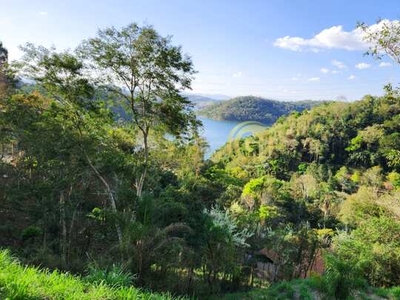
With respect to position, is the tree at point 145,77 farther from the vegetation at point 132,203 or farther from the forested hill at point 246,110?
the forested hill at point 246,110

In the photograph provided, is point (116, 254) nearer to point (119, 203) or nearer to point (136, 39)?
point (119, 203)

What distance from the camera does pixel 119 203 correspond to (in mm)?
8984

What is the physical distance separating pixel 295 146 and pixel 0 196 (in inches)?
1419

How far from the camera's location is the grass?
78.5 inches

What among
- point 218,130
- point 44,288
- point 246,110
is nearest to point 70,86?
point 44,288

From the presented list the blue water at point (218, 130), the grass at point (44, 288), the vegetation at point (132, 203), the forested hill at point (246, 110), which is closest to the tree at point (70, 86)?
the vegetation at point (132, 203)

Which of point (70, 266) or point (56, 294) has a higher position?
point (56, 294)

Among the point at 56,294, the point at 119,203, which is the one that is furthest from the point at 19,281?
the point at 119,203

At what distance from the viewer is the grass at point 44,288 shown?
78.5 inches

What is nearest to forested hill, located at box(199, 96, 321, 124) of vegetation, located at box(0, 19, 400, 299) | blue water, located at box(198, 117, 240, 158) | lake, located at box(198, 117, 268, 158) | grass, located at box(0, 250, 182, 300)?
blue water, located at box(198, 117, 240, 158)

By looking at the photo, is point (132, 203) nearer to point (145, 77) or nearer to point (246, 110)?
point (145, 77)

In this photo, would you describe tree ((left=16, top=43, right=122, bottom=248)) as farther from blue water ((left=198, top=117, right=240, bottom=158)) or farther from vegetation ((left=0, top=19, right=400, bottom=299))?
blue water ((left=198, top=117, right=240, bottom=158))

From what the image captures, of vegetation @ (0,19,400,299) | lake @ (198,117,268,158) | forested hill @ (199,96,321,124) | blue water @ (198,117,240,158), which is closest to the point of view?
vegetation @ (0,19,400,299)

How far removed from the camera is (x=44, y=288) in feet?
7.00
